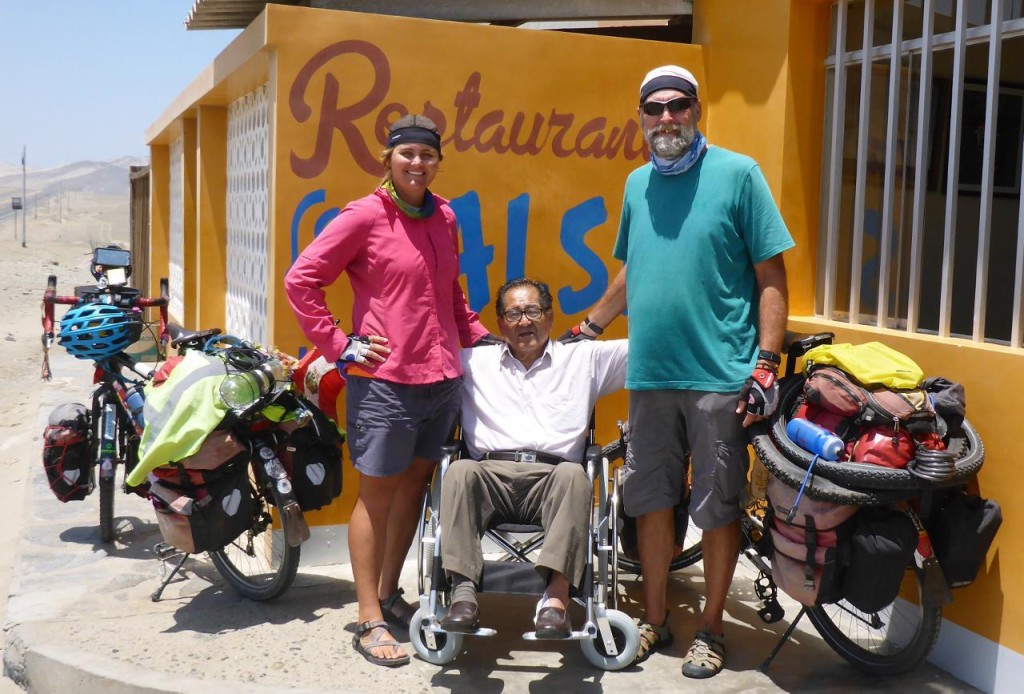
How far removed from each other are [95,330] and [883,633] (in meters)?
4.10

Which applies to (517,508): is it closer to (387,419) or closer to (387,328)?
(387,419)

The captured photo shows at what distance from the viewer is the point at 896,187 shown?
15.5ft

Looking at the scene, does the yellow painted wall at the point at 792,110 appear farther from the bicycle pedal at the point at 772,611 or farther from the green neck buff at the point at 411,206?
the green neck buff at the point at 411,206

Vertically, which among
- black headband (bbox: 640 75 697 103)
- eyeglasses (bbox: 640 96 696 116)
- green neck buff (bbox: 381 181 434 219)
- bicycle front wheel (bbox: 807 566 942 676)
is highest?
black headband (bbox: 640 75 697 103)

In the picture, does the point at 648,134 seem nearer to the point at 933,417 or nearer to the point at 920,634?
the point at 933,417

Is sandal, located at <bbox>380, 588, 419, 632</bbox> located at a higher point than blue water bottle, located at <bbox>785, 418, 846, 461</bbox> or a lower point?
lower

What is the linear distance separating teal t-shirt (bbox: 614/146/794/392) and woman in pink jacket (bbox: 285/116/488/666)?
867mm

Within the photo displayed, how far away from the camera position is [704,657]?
13.5 ft

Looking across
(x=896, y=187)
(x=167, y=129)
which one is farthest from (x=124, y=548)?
(x=167, y=129)

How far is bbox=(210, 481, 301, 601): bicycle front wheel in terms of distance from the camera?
4680 mm

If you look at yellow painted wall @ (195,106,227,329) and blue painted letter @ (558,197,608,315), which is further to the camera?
yellow painted wall @ (195,106,227,329)

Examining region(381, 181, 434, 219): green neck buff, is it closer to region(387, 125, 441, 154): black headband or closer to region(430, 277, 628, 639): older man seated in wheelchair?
region(387, 125, 441, 154): black headband

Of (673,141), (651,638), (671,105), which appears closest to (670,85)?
(671,105)

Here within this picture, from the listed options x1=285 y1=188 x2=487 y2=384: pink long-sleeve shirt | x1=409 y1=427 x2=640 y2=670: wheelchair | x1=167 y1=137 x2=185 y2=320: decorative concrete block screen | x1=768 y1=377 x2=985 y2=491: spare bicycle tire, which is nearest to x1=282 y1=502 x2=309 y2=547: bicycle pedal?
x1=409 y1=427 x2=640 y2=670: wheelchair
